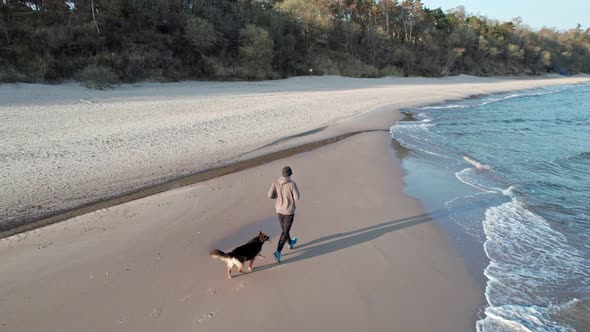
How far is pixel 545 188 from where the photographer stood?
28.4 ft

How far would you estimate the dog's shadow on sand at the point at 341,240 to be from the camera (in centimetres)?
528

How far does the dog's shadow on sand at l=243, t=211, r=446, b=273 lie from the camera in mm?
5281

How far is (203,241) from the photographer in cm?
557

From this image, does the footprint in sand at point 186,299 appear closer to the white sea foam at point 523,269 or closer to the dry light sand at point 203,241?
the dry light sand at point 203,241

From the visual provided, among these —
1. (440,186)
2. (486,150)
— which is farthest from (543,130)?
(440,186)

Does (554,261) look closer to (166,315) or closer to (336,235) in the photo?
(336,235)

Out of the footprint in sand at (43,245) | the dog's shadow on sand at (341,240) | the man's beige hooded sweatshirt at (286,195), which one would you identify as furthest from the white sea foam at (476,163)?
the footprint in sand at (43,245)

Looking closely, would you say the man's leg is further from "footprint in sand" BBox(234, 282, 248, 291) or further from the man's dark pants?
"footprint in sand" BBox(234, 282, 248, 291)

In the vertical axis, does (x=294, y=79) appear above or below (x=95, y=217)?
above

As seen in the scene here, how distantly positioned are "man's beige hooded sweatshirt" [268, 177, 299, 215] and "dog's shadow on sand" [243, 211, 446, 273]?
30.2 inches

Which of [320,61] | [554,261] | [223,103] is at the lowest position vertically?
[554,261]

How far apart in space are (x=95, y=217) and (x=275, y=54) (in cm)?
3123

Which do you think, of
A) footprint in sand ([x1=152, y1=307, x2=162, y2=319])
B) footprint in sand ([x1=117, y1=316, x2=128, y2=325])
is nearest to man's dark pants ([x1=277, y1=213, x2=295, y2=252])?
footprint in sand ([x1=152, y1=307, x2=162, y2=319])

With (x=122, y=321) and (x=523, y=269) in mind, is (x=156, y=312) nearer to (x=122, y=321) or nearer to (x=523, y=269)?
(x=122, y=321)
